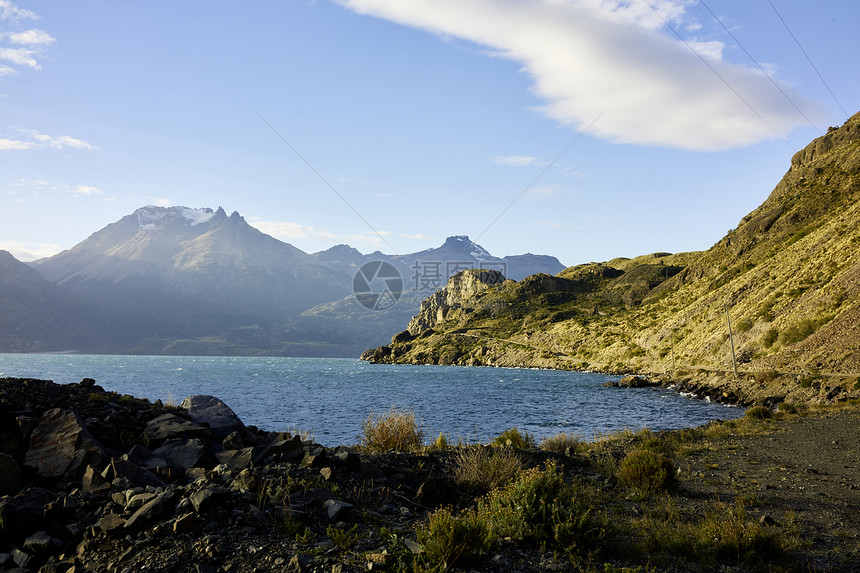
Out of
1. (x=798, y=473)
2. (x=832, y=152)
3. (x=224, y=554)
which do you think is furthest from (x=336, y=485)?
(x=832, y=152)

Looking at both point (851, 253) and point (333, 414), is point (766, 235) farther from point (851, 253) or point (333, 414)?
point (333, 414)

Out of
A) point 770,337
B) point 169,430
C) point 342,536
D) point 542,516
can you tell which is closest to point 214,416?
point 169,430

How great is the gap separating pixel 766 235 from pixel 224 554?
378ft

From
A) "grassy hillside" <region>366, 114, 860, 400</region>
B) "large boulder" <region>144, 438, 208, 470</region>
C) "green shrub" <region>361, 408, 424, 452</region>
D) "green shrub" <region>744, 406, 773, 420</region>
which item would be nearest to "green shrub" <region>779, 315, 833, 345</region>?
"grassy hillside" <region>366, 114, 860, 400</region>

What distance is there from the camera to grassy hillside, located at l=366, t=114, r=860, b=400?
4325cm

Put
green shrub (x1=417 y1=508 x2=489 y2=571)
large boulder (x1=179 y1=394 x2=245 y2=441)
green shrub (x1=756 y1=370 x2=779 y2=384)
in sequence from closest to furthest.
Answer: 1. green shrub (x1=417 y1=508 x2=489 y2=571)
2. large boulder (x1=179 y1=394 x2=245 y2=441)
3. green shrub (x1=756 y1=370 x2=779 y2=384)

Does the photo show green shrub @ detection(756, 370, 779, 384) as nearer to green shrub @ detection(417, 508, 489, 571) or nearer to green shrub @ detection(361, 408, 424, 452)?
green shrub @ detection(361, 408, 424, 452)

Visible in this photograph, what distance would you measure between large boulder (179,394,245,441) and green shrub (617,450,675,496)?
1220 cm

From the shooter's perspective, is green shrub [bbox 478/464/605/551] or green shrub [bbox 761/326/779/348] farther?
green shrub [bbox 761/326/779/348]

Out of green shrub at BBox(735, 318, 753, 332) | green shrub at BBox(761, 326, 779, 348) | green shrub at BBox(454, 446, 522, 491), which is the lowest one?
green shrub at BBox(454, 446, 522, 491)

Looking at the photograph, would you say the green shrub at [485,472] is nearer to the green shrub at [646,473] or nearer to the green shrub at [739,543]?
the green shrub at [646,473]

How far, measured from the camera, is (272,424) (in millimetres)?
39062

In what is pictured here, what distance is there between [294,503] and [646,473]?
9796mm

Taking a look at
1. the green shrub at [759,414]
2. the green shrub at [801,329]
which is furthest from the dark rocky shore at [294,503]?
the green shrub at [801,329]
